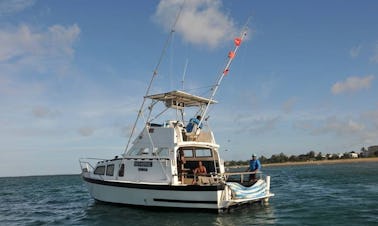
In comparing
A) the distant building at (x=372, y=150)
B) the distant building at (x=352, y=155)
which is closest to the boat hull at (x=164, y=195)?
the distant building at (x=352, y=155)

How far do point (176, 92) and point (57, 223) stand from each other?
7909 mm

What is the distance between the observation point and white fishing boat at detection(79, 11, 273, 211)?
17.2 m

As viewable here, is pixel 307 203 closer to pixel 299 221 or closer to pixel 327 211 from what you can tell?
pixel 327 211

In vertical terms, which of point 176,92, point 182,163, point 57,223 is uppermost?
point 176,92

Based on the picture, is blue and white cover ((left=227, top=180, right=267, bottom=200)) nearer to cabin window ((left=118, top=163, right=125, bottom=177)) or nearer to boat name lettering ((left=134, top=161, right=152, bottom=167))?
boat name lettering ((left=134, top=161, right=152, bottom=167))

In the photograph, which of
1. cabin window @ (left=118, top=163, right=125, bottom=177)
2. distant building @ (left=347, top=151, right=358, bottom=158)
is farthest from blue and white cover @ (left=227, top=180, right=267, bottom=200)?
distant building @ (left=347, top=151, right=358, bottom=158)

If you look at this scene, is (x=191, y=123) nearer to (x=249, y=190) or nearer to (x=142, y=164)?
(x=142, y=164)

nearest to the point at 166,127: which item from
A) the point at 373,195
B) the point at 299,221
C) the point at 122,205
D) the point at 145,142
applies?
the point at 145,142

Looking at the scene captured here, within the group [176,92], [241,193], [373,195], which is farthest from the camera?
[373,195]

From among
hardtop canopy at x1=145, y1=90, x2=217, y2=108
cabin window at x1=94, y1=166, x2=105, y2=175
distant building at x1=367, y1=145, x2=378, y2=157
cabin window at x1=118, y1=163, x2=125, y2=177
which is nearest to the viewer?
hardtop canopy at x1=145, y1=90, x2=217, y2=108

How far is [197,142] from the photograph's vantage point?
64.3 ft

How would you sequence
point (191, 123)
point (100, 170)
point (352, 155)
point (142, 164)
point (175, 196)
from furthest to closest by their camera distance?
point (352, 155) < point (100, 170) < point (191, 123) < point (142, 164) < point (175, 196)

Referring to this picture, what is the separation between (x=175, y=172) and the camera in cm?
1828

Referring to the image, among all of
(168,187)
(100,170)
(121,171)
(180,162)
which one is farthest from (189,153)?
(100,170)
